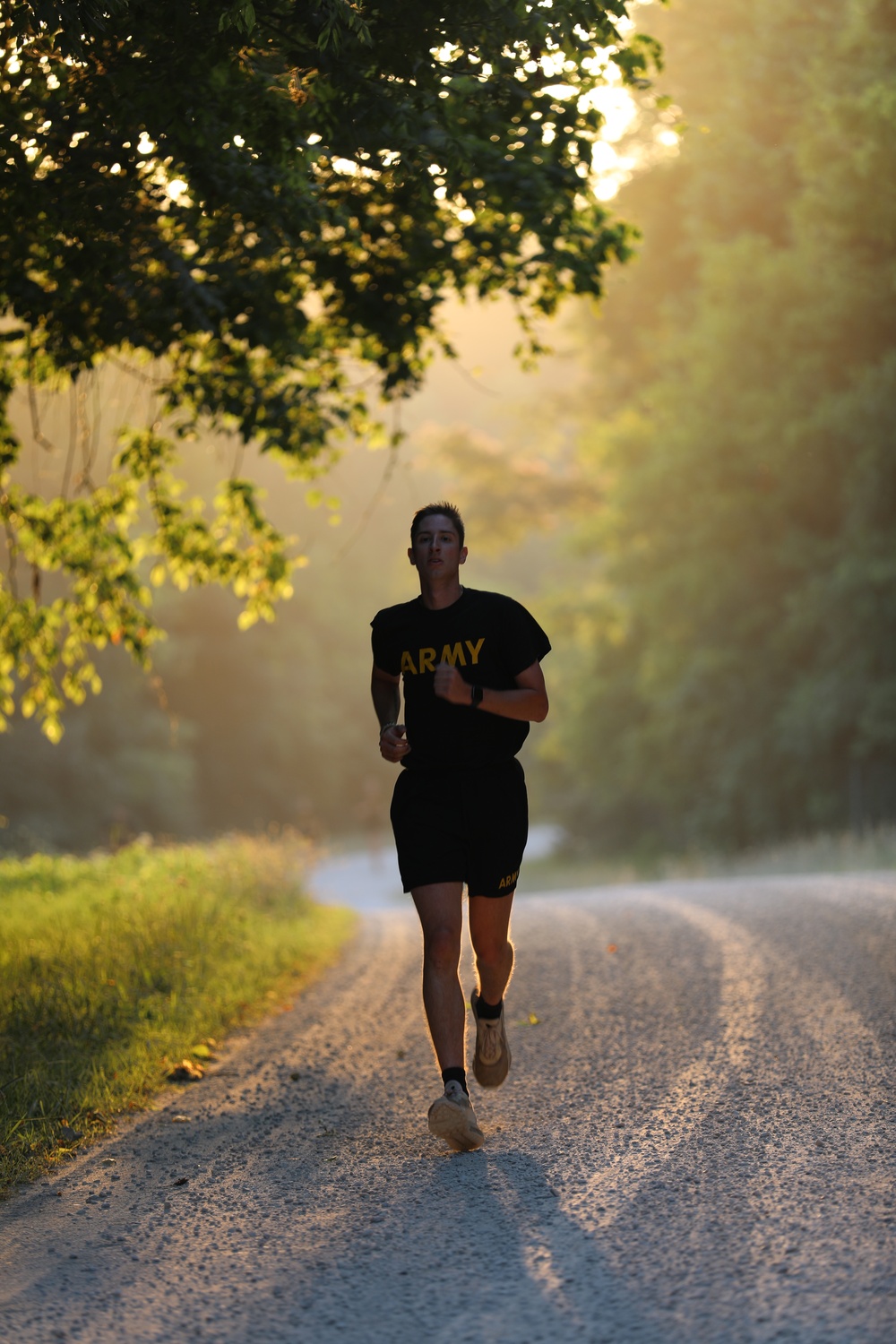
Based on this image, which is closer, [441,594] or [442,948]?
[442,948]

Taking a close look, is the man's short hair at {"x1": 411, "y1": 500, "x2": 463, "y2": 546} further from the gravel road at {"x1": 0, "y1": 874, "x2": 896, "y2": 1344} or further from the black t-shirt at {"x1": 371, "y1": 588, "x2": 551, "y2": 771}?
the gravel road at {"x1": 0, "y1": 874, "x2": 896, "y2": 1344}

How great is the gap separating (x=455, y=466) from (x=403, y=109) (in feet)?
102

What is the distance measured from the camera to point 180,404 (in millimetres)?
9422

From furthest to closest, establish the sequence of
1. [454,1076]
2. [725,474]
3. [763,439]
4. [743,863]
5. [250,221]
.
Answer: [725,474] → [763,439] → [743,863] → [250,221] → [454,1076]

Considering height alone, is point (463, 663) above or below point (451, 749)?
above

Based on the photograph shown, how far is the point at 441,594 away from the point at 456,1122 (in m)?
1.89

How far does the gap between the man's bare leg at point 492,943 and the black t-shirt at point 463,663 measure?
0.56 meters

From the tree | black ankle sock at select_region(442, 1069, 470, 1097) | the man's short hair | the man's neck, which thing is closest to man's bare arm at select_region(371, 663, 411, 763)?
the man's neck

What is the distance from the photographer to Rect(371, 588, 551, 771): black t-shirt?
516 cm

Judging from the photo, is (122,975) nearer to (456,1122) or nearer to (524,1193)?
(456,1122)

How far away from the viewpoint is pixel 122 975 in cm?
788

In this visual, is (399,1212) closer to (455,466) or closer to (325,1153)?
(325,1153)

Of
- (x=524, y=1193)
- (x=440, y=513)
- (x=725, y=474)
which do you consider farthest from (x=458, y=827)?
(x=725, y=474)

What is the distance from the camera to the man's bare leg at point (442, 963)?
16.8ft
